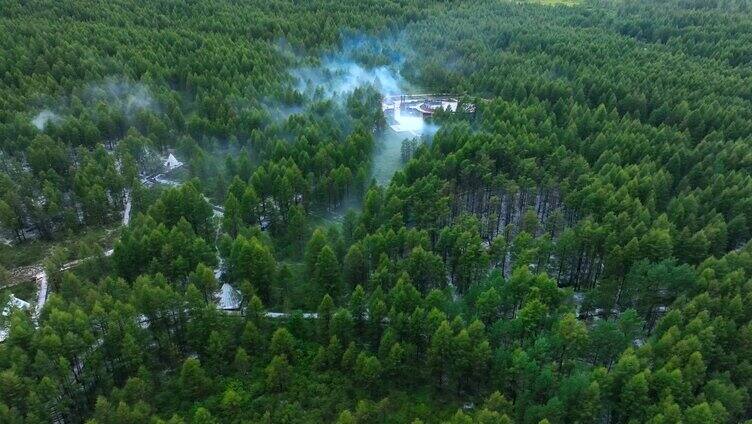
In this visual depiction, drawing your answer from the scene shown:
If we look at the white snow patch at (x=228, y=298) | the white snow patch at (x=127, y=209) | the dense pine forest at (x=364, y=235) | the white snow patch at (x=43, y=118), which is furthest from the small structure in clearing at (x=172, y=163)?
the white snow patch at (x=228, y=298)

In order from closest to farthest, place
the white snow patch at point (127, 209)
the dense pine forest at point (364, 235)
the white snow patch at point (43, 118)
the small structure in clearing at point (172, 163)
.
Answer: the dense pine forest at point (364, 235)
the white snow patch at point (127, 209)
the white snow patch at point (43, 118)
the small structure in clearing at point (172, 163)

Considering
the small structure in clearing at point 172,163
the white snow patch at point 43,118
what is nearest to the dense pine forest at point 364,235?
the small structure in clearing at point 172,163

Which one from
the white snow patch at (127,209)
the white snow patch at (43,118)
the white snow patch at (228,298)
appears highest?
the white snow patch at (43,118)

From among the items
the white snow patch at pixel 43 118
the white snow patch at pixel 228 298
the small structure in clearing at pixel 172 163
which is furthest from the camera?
Result: the small structure in clearing at pixel 172 163

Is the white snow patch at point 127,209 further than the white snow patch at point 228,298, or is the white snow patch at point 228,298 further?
the white snow patch at point 127,209

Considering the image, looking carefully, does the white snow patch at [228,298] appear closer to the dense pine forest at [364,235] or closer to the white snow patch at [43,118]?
the dense pine forest at [364,235]

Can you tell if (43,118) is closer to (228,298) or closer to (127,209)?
(127,209)

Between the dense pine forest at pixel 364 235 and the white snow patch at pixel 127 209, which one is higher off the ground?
the dense pine forest at pixel 364 235

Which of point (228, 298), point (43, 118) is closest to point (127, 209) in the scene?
point (43, 118)

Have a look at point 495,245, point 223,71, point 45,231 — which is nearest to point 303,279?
point 495,245
